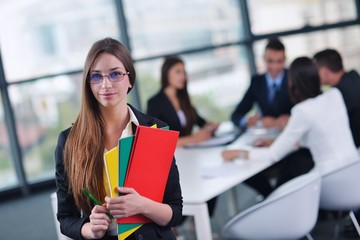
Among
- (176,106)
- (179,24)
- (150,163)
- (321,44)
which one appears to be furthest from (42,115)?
(150,163)

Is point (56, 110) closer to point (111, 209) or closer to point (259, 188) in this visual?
point (259, 188)

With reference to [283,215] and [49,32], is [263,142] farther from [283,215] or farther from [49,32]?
[49,32]

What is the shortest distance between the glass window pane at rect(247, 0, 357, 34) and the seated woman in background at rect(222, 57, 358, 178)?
371 centimetres

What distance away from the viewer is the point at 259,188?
4645 mm

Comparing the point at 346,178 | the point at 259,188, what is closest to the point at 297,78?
the point at 346,178

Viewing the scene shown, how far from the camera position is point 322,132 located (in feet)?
11.6

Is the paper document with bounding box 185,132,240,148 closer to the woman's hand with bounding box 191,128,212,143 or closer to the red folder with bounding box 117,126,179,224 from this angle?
the woman's hand with bounding box 191,128,212,143

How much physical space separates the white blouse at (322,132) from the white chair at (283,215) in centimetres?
49

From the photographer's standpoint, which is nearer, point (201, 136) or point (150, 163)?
point (150, 163)

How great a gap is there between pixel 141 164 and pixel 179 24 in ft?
17.4

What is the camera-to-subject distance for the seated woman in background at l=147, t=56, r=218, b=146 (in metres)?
4.57

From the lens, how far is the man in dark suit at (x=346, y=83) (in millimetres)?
4039

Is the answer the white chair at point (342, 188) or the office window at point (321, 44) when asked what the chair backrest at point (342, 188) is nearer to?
the white chair at point (342, 188)

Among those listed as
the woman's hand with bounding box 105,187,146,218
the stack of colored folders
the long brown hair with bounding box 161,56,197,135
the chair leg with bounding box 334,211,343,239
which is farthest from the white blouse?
the woman's hand with bounding box 105,187,146,218
